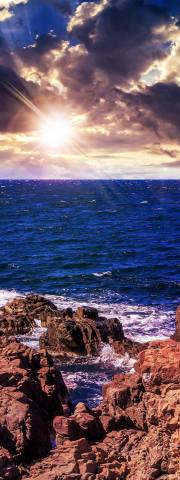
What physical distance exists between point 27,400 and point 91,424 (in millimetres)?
2012

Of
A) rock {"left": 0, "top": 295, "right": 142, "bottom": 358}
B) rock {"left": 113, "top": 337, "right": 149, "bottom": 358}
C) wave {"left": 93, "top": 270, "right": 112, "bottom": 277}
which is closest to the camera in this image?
rock {"left": 113, "top": 337, "right": 149, "bottom": 358}

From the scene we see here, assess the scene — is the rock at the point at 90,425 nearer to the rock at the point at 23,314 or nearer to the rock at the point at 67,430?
the rock at the point at 67,430

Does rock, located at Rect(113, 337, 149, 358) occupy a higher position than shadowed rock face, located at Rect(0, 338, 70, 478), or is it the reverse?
shadowed rock face, located at Rect(0, 338, 70, 478)

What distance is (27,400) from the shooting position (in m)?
13.5

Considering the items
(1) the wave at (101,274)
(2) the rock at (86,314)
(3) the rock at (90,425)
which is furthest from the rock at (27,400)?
(1) the wave at (101,274)

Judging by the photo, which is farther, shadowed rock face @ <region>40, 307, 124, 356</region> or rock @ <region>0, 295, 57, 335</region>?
rock @ <region>0, 295, 57, 335</region>

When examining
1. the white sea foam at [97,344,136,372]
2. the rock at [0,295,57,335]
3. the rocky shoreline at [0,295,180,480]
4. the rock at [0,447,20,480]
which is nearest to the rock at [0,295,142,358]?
the rock at [0,295,57,335]

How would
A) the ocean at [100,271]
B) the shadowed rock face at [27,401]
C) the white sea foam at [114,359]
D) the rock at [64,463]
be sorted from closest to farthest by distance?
the rock at [64,463], the shadowed rock face at [27,401], the white sea foam at [114,359], the ocean at [100,271]

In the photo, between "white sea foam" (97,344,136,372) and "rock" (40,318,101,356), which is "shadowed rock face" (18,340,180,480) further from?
"rock" (40,318,101,356)

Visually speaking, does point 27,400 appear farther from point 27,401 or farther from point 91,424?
point 91,424

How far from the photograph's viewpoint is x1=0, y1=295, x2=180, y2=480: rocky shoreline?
1044 cm

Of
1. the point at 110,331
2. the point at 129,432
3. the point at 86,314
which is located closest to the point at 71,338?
the point at 110,331

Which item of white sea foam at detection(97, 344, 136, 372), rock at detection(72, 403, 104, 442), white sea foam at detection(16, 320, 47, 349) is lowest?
white sea foam at detection(97, 344, 136, 372)

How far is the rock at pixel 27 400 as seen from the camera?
40.0ft
